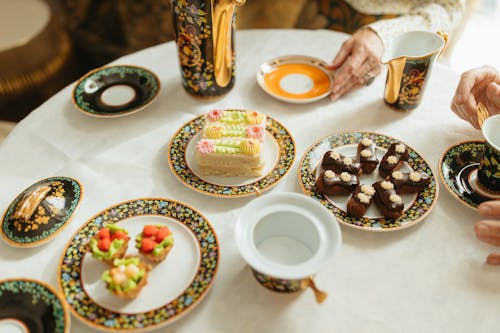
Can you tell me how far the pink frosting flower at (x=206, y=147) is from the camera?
38.3 inches

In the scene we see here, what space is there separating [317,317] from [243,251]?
189 mm

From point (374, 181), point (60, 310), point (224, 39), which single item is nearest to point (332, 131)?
point (374, 181)

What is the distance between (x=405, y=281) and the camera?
32.9 inches

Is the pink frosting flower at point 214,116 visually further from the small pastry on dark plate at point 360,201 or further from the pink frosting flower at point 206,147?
the small pastry on dark plate at point 360,201

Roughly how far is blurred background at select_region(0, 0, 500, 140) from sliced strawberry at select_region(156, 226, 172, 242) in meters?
1.38

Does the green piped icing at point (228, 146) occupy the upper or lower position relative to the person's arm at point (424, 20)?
lower

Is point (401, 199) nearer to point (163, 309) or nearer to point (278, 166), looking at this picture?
point (278, 166)

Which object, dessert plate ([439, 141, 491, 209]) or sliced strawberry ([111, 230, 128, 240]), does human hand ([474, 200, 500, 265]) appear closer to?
dessert plate ([439, 141, 491, 209])

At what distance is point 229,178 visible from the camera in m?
1.01

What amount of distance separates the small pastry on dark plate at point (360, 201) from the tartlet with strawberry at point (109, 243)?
45cm

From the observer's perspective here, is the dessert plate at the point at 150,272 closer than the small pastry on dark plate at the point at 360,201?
Yes

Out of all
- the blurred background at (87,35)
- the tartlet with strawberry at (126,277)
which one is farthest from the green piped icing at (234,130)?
the blurred background at (87,35)

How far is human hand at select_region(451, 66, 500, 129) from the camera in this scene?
1078mm

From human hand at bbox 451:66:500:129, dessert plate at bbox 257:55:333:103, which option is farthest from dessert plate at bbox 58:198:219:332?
human hand at bbox 451:66:500:129
